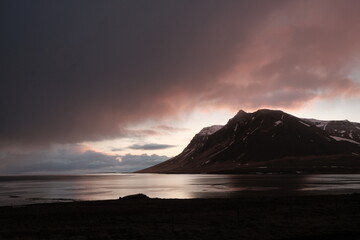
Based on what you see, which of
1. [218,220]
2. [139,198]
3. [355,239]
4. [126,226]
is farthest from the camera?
[139,198]

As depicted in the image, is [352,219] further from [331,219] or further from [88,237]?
[88,237]

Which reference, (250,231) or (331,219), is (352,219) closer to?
(331,219)

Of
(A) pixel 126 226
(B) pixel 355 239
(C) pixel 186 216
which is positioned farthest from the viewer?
(C) pixel 186 216

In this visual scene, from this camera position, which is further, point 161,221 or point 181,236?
point 161,221

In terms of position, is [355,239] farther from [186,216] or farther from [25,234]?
[25,234]

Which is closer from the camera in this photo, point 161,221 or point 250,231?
point 250,231

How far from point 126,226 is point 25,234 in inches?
378

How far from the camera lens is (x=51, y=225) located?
123 ft

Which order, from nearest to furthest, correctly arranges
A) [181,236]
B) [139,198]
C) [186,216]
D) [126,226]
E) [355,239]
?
[355,239], [181,236], [126,226], [186,216], [139,198]

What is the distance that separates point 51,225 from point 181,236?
15704mm

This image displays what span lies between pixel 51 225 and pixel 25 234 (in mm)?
5420

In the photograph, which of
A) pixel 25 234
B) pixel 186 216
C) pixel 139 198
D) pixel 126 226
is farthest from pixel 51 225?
pixel 139 198

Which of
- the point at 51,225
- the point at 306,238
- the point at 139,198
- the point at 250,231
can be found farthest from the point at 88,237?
the point at 139,198

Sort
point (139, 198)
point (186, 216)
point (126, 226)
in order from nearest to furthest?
point (126, 226) < point (186, 216) < point (139, 198)
